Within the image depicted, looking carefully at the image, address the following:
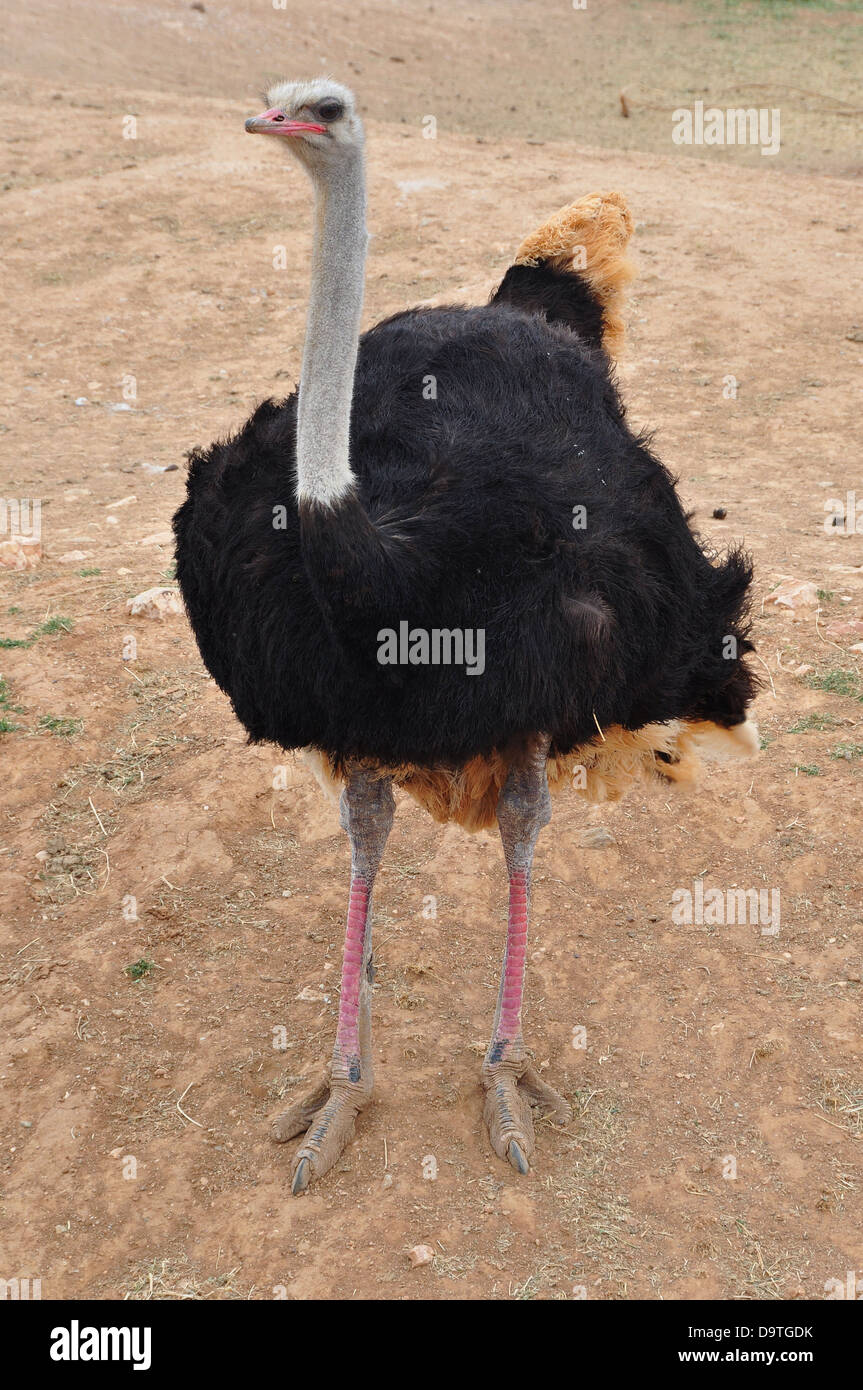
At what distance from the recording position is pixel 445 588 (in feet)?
9.84

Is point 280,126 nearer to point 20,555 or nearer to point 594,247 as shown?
point 594,247

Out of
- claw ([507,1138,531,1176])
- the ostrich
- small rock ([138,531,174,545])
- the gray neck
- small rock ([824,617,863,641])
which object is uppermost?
the gray neck

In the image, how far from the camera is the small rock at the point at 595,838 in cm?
503

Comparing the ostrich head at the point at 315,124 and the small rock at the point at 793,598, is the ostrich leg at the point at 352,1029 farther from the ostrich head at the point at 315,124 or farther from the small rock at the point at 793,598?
the small rock at the point at 793,598

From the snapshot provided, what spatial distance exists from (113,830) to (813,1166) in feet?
8.89

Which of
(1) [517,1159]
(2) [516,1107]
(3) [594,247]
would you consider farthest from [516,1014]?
(3) [594,247]

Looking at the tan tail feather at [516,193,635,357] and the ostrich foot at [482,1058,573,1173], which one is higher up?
the tan tail feather at [516,193,635,357]

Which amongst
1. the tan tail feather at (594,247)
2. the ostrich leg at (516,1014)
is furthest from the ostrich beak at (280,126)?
the tan tail feather at (594,247)

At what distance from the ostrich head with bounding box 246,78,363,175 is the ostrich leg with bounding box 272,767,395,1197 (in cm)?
158

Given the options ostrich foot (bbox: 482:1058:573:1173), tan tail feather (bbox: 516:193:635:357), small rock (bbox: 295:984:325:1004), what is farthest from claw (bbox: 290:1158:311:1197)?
tan tail feather (bbox: 516:193:635:357)

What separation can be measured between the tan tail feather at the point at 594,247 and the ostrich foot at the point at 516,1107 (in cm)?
249

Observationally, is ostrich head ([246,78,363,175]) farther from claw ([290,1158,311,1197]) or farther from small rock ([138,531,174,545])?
small rock ([138,531,174,545])

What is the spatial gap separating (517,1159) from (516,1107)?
6.0 inches

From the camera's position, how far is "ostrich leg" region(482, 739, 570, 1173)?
12.2 feet
